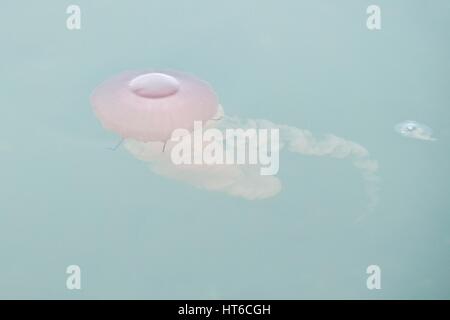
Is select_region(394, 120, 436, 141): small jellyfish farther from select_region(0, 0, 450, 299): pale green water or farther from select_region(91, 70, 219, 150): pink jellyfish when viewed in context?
select_region(91, 70, 219, 150): pink jellyfish

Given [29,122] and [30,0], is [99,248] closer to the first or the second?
[29,122]

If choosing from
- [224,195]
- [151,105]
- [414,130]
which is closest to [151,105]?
[151,105]

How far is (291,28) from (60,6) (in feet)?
5.14

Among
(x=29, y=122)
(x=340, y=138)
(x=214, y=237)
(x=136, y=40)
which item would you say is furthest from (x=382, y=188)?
(x=29, y=122)

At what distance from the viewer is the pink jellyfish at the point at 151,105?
4707mm

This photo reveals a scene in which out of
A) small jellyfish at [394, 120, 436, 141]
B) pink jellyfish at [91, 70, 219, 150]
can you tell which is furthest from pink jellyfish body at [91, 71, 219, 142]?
small jellyfish at [394, 120, 436, 141]

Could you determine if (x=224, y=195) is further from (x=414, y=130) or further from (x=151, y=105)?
(x=414, y=130)

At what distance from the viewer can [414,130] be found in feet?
16.1

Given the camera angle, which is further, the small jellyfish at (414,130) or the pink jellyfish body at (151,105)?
the small jellyfish at (414,130)

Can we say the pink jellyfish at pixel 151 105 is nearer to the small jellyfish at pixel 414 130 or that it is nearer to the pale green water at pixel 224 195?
the pale green water at pixel 224 195

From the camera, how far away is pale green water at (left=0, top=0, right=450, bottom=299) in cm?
437

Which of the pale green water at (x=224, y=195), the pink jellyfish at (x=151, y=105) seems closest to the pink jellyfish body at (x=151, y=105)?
the pink jellyfish at (x=151, y=105)

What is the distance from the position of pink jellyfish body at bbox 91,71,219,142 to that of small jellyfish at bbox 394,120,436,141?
1174 millimetres

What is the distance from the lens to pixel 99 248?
4.40m
